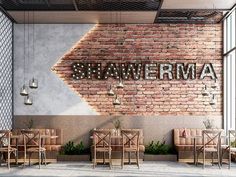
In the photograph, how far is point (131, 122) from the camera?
41.4ft

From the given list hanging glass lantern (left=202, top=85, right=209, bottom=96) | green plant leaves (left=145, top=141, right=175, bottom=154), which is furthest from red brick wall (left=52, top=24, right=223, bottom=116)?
green plant leaves (left=145, top=141, right=175, bottom=154)

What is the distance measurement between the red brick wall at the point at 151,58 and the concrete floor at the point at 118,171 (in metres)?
2.15

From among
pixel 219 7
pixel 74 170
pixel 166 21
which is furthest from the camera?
pixel 166 21

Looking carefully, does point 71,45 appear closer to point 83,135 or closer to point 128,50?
point 128,50

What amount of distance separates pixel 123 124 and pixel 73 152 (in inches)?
62.5

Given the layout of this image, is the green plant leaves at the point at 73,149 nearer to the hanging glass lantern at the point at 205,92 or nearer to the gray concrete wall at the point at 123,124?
the gray concrete wall at the point at 123,124

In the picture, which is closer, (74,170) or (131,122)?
(74,170)

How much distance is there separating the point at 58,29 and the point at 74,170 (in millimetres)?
4573

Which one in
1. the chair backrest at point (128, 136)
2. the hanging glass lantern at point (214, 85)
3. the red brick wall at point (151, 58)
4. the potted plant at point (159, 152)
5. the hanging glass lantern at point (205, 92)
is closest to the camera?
the chair backrest at point (128, 136)

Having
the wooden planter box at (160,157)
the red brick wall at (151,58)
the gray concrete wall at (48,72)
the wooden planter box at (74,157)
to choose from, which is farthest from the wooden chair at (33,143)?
the wooden planter box at (160,157)

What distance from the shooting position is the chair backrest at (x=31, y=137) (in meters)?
10.2

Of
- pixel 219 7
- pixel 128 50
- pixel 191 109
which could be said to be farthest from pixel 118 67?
pixel 219 7

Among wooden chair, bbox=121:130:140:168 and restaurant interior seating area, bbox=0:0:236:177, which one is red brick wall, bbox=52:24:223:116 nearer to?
restaurant interior seating area, bbox=0:0:236:177

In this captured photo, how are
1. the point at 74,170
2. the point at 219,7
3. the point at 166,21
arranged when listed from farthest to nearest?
the point at 166,21
the point at 219,7
the point at 74,170
